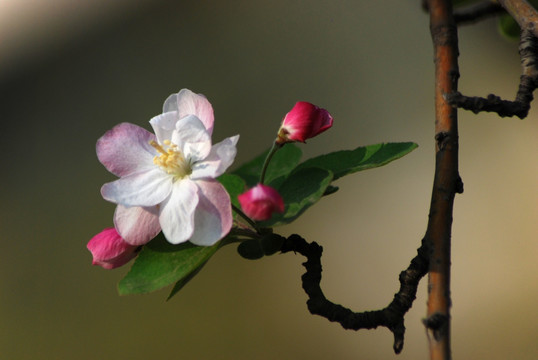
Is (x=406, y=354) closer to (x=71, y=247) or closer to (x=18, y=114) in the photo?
(x=71, y=247)

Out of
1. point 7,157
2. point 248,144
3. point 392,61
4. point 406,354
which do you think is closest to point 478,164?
point 392,61

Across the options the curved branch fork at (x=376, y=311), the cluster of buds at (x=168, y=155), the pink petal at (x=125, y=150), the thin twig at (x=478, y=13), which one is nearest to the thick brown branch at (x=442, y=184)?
the curved branch fork at (x=376, y=311)

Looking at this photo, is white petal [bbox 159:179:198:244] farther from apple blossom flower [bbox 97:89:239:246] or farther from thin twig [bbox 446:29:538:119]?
thin twig [bbox 446:29:538:119]

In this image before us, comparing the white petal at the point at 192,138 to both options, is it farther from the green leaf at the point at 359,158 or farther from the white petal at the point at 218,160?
the green leaf at the point at 359,158

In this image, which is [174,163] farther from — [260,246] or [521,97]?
[521,97]

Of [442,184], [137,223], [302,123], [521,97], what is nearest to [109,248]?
[137,223]
